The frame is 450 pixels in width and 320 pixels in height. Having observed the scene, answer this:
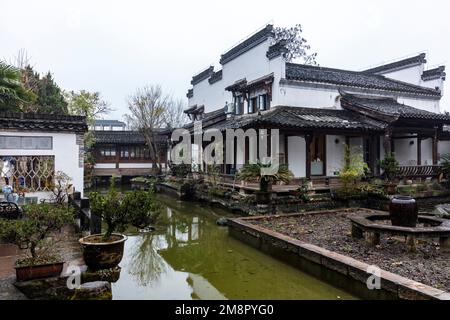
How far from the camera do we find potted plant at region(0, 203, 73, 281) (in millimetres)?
4792

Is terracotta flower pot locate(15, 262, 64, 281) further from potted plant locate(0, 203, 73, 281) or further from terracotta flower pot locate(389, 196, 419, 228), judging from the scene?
terracotta flower pot locate(389, 196, 419, 228)

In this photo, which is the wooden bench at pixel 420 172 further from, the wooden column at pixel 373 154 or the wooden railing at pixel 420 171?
the wooden column at pixel 373 154

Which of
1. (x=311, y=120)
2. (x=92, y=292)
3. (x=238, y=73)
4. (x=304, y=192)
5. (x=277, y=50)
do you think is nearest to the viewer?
(x=92, y=292)

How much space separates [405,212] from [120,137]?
Answer: 25852 millimetres

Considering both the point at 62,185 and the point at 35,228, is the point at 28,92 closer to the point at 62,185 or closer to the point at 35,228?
the point at 62,185

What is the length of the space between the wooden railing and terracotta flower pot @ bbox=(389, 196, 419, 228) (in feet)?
26.6

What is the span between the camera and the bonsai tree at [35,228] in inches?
193

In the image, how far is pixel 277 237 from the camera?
294 inches

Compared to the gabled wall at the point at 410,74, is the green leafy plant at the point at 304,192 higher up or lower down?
lower down

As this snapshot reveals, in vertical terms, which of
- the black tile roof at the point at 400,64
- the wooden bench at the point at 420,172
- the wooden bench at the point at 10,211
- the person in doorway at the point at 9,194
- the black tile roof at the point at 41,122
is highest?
the black tile roof at the point at 400,64

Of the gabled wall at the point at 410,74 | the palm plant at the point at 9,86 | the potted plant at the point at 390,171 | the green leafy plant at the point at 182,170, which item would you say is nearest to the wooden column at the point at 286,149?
the potted plant at the point at 390,171

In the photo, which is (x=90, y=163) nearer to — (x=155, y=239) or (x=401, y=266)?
(x=155, y=239)

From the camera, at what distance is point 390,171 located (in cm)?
1376

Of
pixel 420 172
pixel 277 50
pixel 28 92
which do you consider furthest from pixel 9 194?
pixel 420 172
